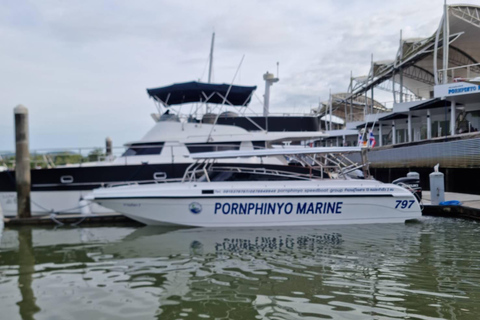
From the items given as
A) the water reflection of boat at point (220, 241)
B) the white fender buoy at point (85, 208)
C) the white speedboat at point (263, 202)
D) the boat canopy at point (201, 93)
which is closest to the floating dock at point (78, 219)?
the white fender buoy at point (85, 208)

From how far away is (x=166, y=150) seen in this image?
12.4 m

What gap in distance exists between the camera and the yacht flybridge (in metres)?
11.3

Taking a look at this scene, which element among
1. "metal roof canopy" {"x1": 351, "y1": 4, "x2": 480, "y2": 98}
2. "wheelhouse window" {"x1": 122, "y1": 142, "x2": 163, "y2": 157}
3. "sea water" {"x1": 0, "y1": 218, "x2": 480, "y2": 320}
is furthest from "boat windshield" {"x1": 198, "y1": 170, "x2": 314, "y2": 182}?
"metal roof canopy" {"x1": 351, "y1": 4, "x2": 480, "y2": 98}

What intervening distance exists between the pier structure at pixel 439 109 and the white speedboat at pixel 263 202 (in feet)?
7.75

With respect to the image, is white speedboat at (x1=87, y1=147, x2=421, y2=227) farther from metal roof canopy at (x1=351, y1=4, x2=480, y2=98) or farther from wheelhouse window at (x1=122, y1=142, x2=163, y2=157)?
metal roof canopy at (x1=351, y1=4, x2=480, y2=98)

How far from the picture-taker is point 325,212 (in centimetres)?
925

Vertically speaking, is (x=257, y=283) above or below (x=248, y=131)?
below

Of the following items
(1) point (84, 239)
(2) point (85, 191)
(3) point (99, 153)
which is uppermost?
(3) point (99, 153)

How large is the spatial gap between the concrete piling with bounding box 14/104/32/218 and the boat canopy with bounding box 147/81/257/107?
13.8ft

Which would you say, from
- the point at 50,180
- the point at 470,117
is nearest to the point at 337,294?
the point at 50,180

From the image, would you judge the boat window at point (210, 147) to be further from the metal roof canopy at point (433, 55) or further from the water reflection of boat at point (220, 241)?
the metal roof canopy at point (433, 55)

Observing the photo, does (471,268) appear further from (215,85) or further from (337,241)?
(215,85)

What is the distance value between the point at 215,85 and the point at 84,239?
22.0ft

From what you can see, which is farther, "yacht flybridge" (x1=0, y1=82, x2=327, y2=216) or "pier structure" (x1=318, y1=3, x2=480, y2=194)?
"pier structure" (x1=318, y1=3, x2=480, y2=194)
